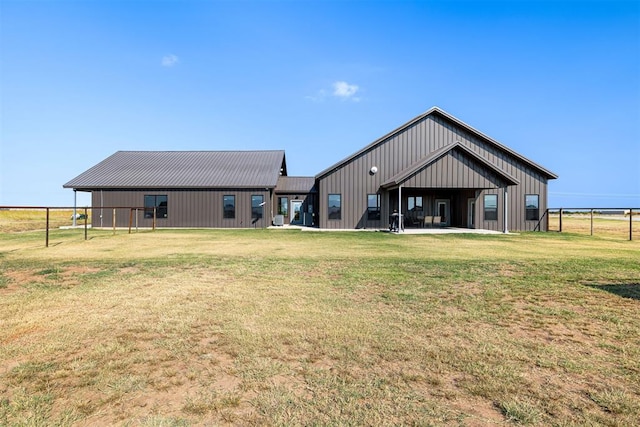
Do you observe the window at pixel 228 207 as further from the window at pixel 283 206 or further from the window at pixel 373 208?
the window at pixel 373 208

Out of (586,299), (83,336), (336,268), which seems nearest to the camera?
(83,336)

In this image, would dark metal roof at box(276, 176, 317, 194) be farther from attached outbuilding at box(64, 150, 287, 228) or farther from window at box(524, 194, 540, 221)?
window at box(524, 194, 540, 221)

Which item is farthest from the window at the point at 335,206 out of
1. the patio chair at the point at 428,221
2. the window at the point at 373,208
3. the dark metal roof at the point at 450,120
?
the patio chair at the point at 428,221

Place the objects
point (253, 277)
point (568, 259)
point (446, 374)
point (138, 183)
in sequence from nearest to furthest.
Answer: point (446, 374) → point (253, 277) → point (568, 259) → point (138, 183)

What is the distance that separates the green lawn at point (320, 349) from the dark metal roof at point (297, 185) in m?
20.7

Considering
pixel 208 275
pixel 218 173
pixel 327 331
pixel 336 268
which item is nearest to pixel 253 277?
pixel 208 275

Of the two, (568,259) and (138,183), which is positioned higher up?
(138,183)

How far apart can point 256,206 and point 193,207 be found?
4862 millimetres

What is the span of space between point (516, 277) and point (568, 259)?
3929mm

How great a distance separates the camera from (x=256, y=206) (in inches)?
1008

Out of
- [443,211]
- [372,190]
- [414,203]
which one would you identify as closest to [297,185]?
[372,190]

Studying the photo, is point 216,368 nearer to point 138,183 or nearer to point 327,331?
point 327,331

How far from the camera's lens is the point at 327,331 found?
164 inches

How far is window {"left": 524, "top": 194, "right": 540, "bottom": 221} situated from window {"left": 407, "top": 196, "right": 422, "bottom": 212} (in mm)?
7006
